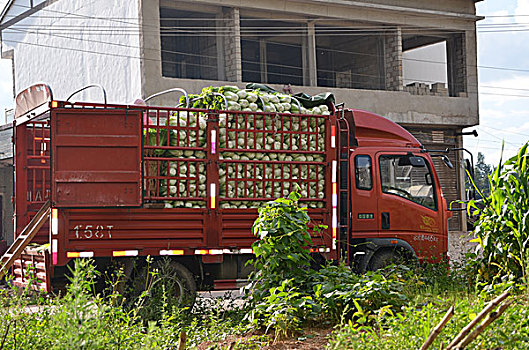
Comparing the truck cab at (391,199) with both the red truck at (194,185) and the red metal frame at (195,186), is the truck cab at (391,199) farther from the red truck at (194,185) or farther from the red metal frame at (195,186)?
the red metal frame at (195,186)

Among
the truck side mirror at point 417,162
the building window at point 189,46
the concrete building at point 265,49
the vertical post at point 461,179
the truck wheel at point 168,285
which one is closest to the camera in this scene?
the truck wheel at point 168,285

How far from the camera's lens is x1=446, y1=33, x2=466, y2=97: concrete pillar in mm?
29625

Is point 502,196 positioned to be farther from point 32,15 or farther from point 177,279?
point 32,15

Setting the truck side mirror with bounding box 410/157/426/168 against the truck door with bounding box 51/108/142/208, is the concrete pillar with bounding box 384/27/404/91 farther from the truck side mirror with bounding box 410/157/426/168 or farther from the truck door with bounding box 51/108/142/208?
the truck door with bounding box 51/108/142/208

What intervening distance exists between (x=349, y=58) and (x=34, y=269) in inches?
923

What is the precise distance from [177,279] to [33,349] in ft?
13.2

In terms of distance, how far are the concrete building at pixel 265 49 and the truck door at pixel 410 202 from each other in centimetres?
1127

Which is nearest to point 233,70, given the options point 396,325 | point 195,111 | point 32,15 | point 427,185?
point 32,15

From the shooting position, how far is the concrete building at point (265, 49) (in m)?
23.5

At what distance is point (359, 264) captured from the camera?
468 inches

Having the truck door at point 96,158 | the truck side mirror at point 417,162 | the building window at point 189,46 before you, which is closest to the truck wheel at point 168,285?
the truck door at point 96,158

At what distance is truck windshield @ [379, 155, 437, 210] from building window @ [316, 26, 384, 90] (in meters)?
16.0

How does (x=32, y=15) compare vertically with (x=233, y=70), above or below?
above

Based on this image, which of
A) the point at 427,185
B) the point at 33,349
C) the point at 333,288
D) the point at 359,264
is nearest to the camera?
the point at 33,349
